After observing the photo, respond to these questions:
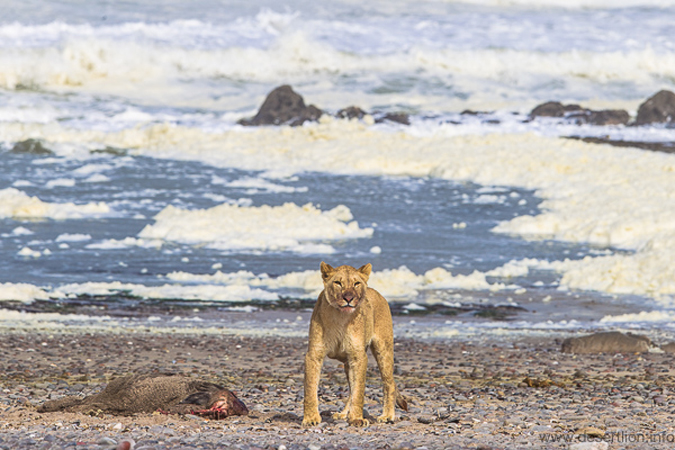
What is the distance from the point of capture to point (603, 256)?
18.4m

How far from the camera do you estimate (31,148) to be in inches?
1238

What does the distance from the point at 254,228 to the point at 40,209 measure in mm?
5801

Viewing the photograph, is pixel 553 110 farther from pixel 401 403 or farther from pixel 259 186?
pixel 401 403

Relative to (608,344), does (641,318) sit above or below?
below

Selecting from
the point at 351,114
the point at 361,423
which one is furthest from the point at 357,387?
the point at 351,114

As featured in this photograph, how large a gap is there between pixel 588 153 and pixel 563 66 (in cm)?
2802

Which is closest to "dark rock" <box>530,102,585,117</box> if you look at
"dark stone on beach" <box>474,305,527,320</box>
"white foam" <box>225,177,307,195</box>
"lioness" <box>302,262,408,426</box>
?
"white foam" <box>225,177,307,195</box>

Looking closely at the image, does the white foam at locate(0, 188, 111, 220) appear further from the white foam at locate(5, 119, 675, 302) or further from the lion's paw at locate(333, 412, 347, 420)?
the lion's paw at locate(333, 412, 347, 420)

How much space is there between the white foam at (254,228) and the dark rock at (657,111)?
807 inches

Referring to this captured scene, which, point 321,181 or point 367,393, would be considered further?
point 321,181

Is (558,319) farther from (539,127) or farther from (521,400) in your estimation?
(539,127)

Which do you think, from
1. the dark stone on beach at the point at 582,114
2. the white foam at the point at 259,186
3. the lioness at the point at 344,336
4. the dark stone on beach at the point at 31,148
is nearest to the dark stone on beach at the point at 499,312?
the lioness at the point at 344,336

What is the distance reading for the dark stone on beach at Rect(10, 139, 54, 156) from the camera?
31.0 metres

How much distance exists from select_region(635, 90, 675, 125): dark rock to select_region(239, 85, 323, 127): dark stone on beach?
536 inches
